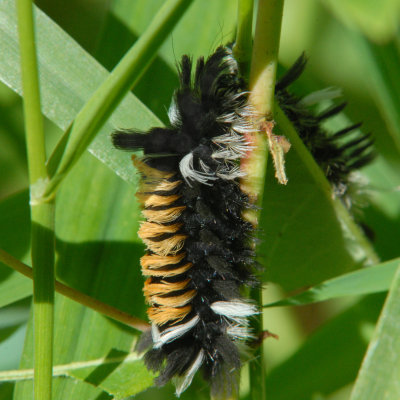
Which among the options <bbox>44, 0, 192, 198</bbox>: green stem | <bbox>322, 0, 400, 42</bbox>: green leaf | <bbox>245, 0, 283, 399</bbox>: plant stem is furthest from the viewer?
<bbox>245, 0, 283, 399</bbox>: plant stem

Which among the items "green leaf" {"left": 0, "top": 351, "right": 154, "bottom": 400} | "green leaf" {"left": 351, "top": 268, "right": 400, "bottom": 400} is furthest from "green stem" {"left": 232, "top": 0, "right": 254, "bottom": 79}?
"green leaf" {"left": 0, "top": 351, "right": 154, "bottom": 400}

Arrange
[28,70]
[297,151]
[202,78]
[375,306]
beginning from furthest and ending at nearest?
[375,306] < [297,151] < [202,78] < [28,70]

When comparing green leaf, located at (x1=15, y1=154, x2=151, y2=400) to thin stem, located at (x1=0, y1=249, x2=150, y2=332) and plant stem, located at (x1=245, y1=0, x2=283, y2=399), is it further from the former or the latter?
plant stem, located at (x1=245, y1=0, x2=283, y2=399)

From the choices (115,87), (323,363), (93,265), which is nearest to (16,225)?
(93,265)

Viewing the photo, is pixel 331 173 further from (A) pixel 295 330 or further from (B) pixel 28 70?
(A) pixel 295 330

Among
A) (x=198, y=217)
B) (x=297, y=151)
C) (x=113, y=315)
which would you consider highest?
(x=297, y=151)

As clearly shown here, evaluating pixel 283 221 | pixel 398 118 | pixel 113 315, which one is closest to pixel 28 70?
pixel 113 315
